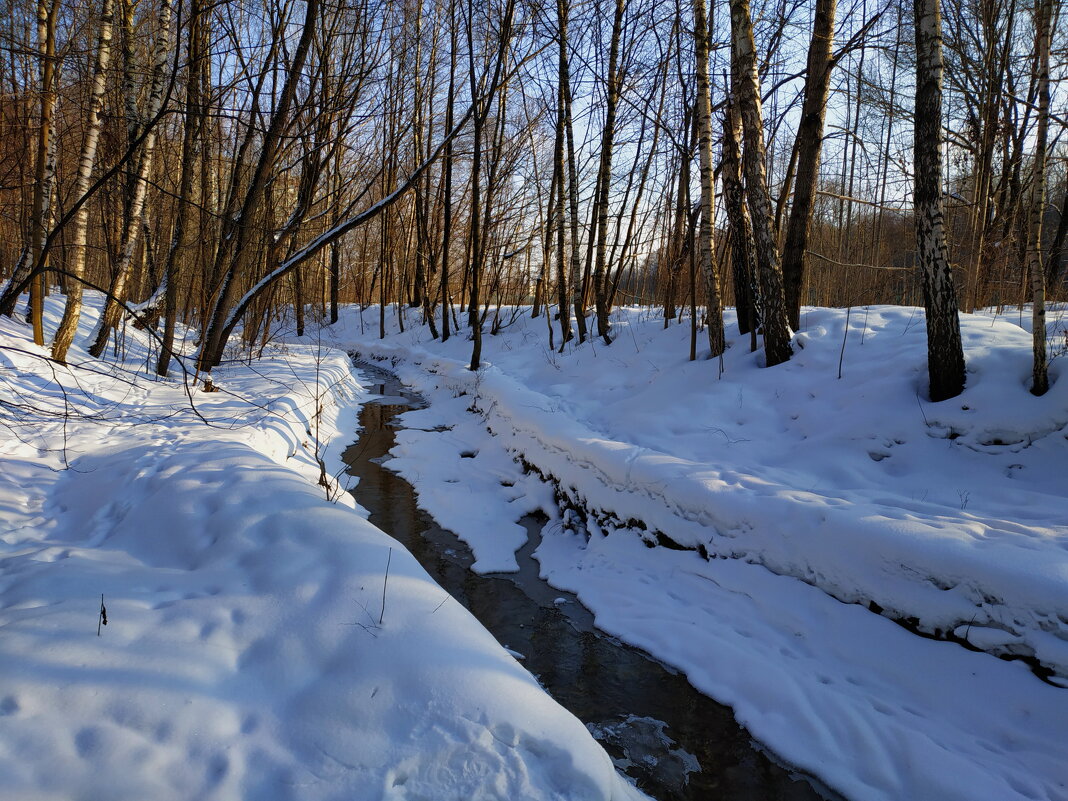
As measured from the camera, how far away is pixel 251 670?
6.85 feet

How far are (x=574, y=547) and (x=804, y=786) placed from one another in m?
2.77

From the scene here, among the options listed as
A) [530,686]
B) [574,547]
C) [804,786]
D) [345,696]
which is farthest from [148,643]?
[574,547]

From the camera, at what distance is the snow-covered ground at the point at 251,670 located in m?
1.68

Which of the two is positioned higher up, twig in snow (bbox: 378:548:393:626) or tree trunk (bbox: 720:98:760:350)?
tree trunk (bbox: 720:98:760:350)

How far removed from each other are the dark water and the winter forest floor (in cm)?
15

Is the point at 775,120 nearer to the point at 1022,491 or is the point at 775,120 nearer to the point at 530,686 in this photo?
the point at 1022,491

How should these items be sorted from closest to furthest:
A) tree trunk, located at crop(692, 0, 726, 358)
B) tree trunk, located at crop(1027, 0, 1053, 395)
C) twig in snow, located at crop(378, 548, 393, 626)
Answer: twig in snow, located at crop(378, 548, 393, 626) → tree trunk, located at crop(1027, 0, 1053, 395) → tree trunk, located at crop(692, 0, 726, 358)

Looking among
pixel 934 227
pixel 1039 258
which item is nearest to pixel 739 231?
pixel 934 227

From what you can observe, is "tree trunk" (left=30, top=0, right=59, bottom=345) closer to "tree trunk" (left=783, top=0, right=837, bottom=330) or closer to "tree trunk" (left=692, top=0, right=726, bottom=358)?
"tree trunk" (left=692, top=0, right=726, bottom=358)

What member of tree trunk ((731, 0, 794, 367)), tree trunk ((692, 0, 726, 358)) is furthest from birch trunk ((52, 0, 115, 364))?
tree trunk ((731, 0, 794, 367))

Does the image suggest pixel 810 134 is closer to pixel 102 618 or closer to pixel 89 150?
pixel 102 618

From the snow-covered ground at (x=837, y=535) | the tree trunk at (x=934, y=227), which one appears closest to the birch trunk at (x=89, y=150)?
the snow-covered ground at (x=837, y=535)

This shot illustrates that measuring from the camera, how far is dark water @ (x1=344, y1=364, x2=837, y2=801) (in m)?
2.59

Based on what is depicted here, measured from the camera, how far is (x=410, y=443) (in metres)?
8.30
